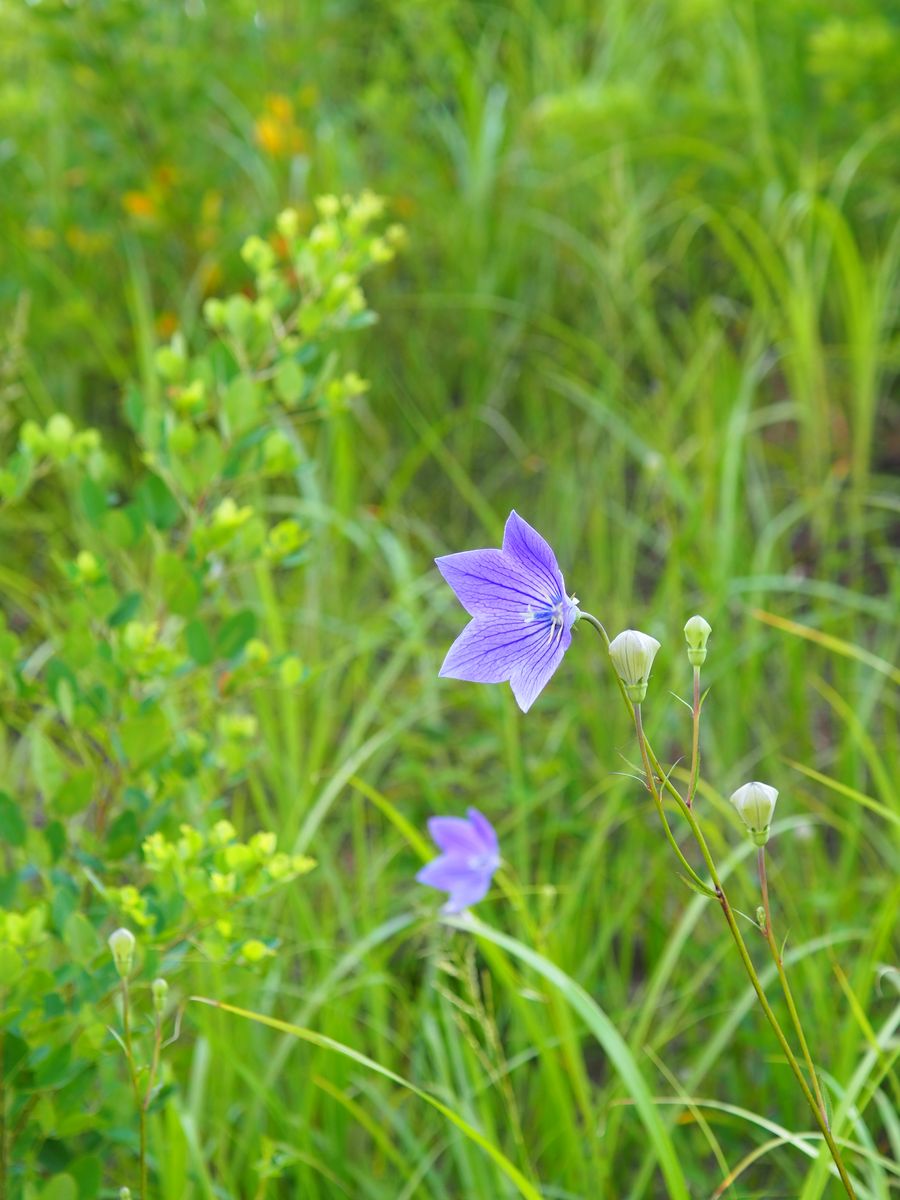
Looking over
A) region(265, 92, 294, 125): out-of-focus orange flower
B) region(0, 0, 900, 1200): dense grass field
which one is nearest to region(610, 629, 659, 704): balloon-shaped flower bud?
region(0, 0, 900, 1200): dense grass field

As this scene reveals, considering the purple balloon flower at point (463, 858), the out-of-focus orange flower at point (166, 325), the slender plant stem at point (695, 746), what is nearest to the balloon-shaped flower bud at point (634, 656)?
the slender plant stem at point (695, 746)

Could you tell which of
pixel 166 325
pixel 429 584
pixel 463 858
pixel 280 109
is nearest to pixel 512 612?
pixel 463 858

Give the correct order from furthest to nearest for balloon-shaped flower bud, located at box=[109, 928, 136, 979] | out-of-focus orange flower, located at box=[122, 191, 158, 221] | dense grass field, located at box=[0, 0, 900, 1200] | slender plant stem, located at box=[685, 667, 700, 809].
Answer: out-of-focus orange flower, located at box=[122, 191, 158, 221] < dense grass field, located at box=[0, 0, 900, 1200] < balloon-shaped flower bud, located at box=[109, 928, 136, 979] < slender plant stem, located at box=[685, 667, 700, 809]

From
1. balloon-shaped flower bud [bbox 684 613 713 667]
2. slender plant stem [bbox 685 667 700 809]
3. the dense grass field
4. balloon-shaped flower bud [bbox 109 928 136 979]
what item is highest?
balloon-shaped flower bud [bbox 684 613 713 667]

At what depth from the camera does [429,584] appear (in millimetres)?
2420

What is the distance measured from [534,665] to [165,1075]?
556mm

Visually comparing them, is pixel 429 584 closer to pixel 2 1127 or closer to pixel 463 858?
pixel 463 858

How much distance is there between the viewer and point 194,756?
1.41m

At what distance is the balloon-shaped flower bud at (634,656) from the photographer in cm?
82

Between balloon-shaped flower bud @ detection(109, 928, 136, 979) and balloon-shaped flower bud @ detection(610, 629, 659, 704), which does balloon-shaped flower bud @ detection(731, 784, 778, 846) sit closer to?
balloon-shaped flower bud @ detection(610, 629, 659, 704)

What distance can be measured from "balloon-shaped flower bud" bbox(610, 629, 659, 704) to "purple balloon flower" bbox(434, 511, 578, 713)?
0.31ft

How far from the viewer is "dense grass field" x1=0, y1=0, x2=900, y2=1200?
137cm

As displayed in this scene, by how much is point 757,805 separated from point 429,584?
5.28 ft

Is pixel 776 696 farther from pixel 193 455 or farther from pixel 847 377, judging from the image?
pixel 193 455
